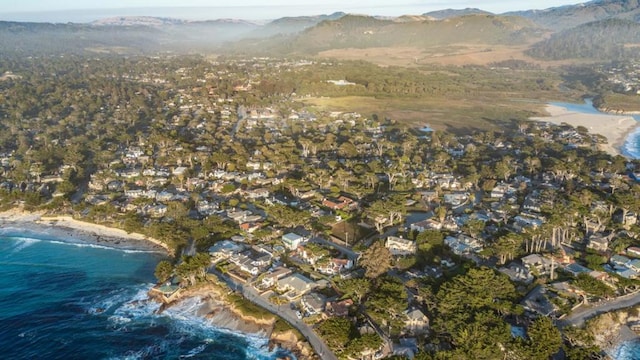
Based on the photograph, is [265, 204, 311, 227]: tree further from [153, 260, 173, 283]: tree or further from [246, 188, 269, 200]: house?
[153, 260, 173, 283]: tree

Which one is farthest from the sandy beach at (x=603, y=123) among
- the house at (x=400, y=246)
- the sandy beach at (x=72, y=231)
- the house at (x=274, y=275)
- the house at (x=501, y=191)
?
the sandy beach at (x=72, y=231)

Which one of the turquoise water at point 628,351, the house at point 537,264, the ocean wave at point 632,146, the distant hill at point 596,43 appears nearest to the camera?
the turquoise water at point 628,351

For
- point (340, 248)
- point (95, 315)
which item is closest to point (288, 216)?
point (340, 248)

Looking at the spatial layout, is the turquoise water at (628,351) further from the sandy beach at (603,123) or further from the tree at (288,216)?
the sandy beach at (603,123)

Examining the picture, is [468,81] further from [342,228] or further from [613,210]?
[342,228]

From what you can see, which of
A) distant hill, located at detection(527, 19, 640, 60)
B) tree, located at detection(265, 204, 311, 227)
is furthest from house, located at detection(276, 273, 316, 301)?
distant hill, located at detection(527, 19, 640, 60)

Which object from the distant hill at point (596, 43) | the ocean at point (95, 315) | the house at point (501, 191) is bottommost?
the ocean at point (95, 315)

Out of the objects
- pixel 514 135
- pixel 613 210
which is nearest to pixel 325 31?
pixel 514 135
